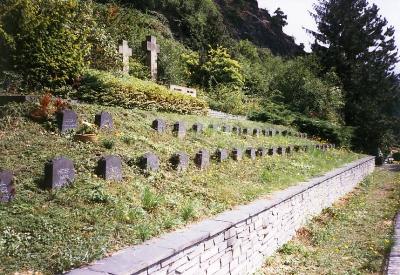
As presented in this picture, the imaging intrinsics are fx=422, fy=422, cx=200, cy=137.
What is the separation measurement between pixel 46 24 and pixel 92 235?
657 centimetres

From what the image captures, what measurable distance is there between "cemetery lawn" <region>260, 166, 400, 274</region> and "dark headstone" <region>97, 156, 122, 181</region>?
8.43 feet

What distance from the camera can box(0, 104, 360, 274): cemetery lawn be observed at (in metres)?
3.82

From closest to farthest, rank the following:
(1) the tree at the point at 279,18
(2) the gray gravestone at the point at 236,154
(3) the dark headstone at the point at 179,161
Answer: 1. (3) the dark headstone at the point at 179,161
2. (2) the gray gravestone at the point at 236,154
3. (1) the tree at the point at 279,18

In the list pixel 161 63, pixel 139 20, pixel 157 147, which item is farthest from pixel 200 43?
pixel 157 147

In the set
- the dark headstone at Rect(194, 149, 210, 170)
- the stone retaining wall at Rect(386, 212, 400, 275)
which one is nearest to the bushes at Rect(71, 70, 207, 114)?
the dark headstone at Rect(194, 149, 210, 170)

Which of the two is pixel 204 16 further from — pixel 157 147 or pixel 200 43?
pixel 157 147

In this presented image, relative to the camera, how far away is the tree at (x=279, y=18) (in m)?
52.3

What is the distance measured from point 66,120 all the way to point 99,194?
202cm

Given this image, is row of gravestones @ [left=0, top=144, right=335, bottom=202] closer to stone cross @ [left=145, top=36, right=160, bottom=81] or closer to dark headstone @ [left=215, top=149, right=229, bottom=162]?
dark headstone @ [left=215, top=149, right=229, bottom=162]

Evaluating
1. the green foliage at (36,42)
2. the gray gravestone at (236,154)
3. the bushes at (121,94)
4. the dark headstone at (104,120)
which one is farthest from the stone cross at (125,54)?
the dark headstone at (104,120)

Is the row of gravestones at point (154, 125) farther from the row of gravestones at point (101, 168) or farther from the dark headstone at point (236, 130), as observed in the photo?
the row of gravestones at point (101, 168)

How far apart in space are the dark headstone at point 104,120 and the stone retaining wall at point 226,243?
2.66 m

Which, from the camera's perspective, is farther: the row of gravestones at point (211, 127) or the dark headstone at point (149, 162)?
the row of gravestones at point (211, 127)

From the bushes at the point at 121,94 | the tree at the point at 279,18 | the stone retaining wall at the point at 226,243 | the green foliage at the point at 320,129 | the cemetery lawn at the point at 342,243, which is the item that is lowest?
the cemetery lawn at the point at 342,243
